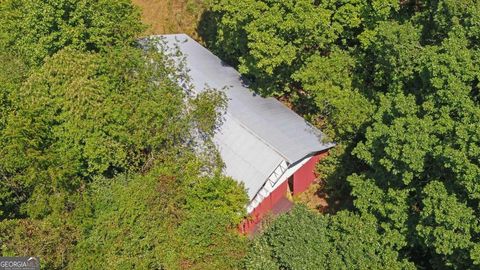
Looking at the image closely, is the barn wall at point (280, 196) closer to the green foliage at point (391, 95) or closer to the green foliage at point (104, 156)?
the green foliage at point (391, 95)

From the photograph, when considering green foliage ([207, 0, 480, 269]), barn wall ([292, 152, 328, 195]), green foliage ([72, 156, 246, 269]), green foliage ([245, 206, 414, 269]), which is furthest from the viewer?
barn wall ([292, 152, 328, 195])

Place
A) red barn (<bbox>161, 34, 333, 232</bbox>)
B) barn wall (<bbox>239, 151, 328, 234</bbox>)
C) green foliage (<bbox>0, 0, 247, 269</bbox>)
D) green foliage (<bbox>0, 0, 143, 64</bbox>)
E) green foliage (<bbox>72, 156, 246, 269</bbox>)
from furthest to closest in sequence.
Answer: green foliage (<bbox>0, 0, 143, 64</bbox>)
barn wall (<bbox>239, 151, 328, 234</bbox>)
red barn (<bbox>161, 34, 333, 232</bbox>)
green foliage (<bbox>0, 0, 247, 269</bbox>)
green foliage (<bbox>72, 156, 246, 269</bbox>)

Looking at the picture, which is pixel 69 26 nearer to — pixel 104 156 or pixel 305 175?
pixel 104 156

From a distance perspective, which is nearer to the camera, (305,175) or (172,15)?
(305,175)

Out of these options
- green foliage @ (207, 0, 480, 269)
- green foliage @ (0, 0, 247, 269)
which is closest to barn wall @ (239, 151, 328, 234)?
green foliage @ (207, 0, 480, 269)

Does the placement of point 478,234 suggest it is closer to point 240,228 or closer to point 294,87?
point 240,228

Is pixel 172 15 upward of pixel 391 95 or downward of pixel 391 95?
downward

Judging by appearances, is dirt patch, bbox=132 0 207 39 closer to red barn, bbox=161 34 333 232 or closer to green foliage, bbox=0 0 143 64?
green foliage, bbox=0 0 143 64

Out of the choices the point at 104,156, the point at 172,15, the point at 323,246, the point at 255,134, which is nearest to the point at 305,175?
the point at 255,134
